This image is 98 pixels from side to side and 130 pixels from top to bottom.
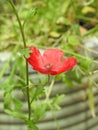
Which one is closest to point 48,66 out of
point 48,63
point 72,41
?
point 48,63

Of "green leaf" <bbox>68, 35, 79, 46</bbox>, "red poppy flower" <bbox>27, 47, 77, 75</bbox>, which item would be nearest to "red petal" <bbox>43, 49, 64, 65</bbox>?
"red poppy flower" <bbox>27, 47, 77, 75</bbox>

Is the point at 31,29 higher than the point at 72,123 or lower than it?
higher

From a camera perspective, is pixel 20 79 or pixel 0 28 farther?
pixel 0 28

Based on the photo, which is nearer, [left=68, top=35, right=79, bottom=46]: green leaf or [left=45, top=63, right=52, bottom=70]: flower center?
[left=45, top=63, right=52, bottom=70]: flower center

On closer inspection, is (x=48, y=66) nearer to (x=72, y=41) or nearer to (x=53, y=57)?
(x=53, y=57)

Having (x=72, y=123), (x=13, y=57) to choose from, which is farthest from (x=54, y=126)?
(x=13, y=57)

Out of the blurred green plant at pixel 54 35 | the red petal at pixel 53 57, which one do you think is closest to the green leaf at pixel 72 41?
the blurred green plant at pixel 54 35

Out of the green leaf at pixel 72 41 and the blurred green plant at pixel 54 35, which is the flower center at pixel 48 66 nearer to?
the blurred green plant at pixel 54 35

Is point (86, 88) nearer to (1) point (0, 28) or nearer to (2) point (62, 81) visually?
(2) point (62, 81)

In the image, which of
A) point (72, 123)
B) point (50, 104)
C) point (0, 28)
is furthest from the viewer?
point (0, 28)

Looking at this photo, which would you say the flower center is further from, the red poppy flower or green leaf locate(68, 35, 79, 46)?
green leaf locate(68, 35, 79, 46)

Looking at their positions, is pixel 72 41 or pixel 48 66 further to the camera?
pixel 72 41
